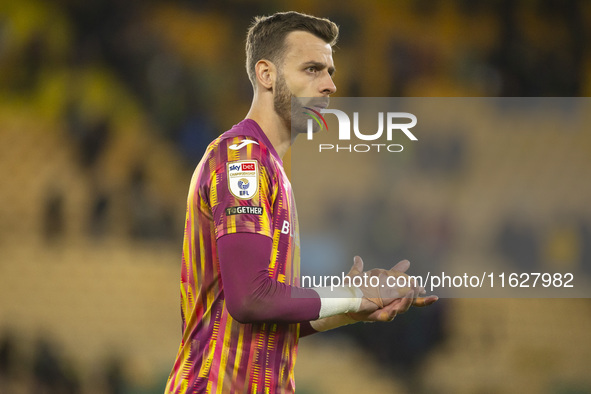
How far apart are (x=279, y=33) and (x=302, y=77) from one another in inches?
5.6

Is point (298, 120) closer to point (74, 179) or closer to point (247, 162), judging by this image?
point (247, 162)

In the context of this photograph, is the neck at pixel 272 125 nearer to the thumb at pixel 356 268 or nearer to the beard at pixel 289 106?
the beard at pixel 289 106

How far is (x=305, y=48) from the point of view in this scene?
66.8 inches

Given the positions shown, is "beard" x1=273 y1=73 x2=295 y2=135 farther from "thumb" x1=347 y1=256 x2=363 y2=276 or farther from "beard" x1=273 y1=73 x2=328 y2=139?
"thumb" x1=347 y1=256 x2=363 y2=276

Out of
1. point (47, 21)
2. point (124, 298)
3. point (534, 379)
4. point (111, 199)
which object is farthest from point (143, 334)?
point (534, 379)

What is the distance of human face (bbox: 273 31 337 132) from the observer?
5.40 ft

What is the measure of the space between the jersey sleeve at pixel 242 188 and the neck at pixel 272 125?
0.17 meters

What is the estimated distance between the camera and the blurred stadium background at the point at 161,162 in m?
4.03

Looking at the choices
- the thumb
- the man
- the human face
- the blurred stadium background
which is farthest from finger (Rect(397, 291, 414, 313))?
the blurred stadium background

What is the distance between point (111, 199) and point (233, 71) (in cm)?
104

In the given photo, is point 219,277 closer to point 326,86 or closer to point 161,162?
point 326,86

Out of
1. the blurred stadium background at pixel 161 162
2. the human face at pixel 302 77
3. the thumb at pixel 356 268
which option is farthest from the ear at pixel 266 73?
the blurred stadium background at pixel 161 162

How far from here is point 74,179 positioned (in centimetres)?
414

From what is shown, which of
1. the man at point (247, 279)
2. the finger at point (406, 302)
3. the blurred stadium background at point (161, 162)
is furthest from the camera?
the blurred stadium background at point (161, 162)
